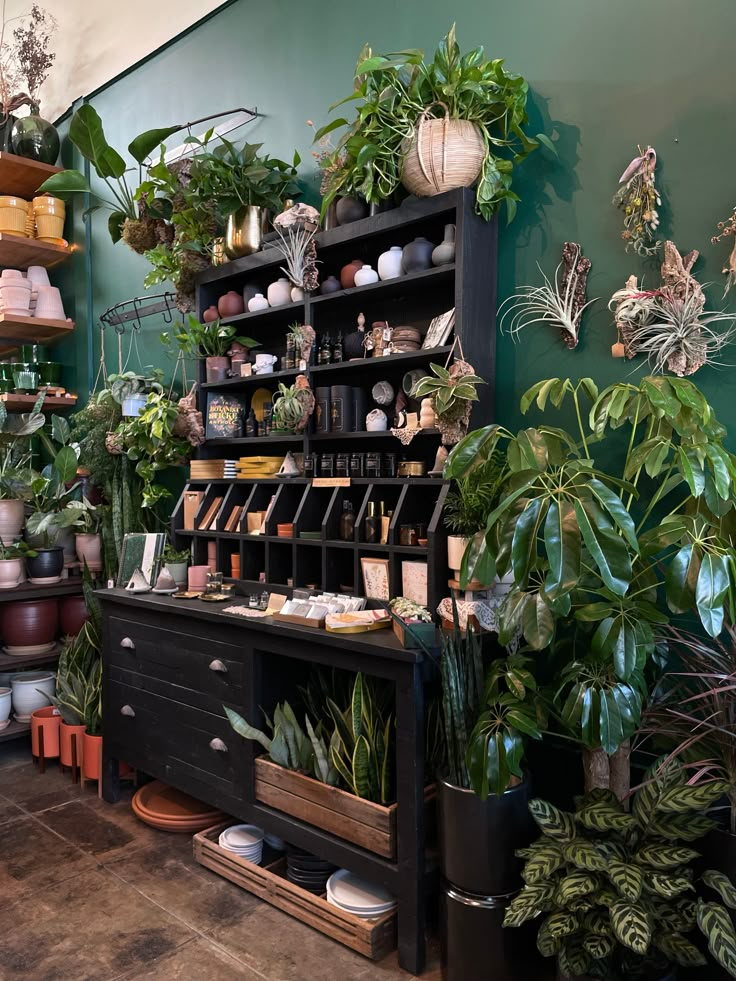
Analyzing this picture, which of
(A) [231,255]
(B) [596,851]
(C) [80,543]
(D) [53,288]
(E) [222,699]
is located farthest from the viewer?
(D) [53,288]

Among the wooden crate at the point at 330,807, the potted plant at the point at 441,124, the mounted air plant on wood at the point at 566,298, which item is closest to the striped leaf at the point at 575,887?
the wooden crate at the point at 330,807

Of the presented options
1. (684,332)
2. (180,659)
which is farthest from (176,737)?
(684,332)

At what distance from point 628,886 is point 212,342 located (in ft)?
8.64

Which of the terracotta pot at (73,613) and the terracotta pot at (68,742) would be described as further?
the terracotta pot at (73,613)

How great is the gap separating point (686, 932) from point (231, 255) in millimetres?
2926

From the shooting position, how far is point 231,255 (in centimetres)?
327

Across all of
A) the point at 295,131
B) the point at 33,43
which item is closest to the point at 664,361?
the point at 295,131

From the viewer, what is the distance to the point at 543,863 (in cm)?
181

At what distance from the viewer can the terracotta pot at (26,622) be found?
12.9 ft

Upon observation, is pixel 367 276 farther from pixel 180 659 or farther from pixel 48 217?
pixel 48 217

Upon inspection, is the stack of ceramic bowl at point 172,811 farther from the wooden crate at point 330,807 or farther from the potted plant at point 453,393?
the potted plant at point 453,393

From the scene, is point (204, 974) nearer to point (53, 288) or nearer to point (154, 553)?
point (154, 553)

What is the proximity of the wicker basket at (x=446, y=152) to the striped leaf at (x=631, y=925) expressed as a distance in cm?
213

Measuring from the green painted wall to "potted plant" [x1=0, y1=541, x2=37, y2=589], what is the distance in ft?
8.10
